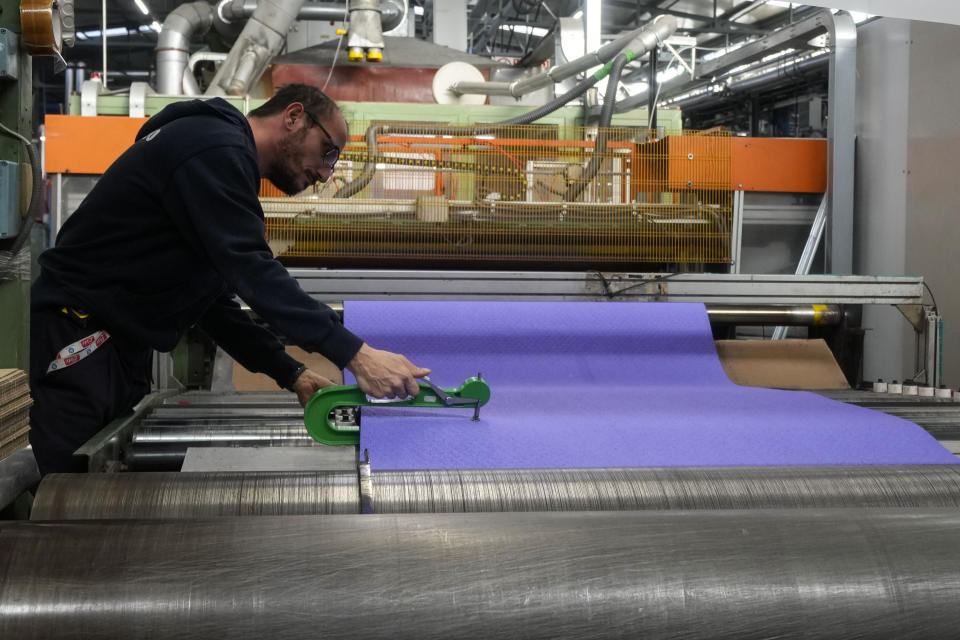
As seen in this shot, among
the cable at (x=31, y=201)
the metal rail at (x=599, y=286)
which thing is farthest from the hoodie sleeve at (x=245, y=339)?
the metal rail at (x=599, y=286)

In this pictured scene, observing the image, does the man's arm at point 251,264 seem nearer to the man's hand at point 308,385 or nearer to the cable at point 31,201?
the cable at point 31,201

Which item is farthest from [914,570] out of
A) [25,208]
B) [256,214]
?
[25,208]

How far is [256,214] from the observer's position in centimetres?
171

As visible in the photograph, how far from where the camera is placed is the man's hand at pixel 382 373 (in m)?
1.70

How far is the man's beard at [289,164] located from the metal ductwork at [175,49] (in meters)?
5.21

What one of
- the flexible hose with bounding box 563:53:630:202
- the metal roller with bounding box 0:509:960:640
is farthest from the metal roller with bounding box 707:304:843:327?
the metal roller with bounding box 0:509:960:640

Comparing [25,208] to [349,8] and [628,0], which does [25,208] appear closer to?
[349,8]

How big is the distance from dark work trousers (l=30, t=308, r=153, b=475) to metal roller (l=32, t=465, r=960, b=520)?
25.3 inches

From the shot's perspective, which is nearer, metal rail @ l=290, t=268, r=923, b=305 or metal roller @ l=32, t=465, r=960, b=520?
metal roller @ l=32, t=465, r=960, b=520

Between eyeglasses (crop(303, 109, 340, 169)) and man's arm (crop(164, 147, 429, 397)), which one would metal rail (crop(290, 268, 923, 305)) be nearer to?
eyeglasses (crop(303, 109, 340, 169))

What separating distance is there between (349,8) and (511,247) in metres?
3.08

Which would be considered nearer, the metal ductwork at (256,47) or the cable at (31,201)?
the cable at (31,201)

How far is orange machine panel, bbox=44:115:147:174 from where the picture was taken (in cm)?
431

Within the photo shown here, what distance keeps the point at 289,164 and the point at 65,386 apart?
0.76 meters
